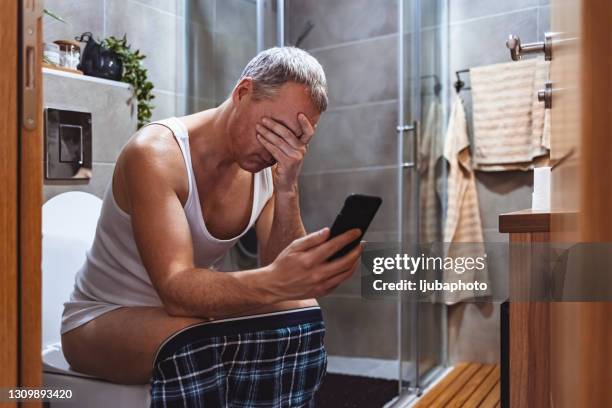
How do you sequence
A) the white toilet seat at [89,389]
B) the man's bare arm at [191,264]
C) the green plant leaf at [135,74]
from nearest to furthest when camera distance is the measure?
the man's bare arm at [191,264], the white toilet seat at [89,389], the green plant leaf at [135,74]

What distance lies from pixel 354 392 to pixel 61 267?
125cm

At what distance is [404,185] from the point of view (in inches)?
90.4

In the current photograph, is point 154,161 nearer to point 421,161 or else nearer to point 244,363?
point 244,363

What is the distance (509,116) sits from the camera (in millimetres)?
2492

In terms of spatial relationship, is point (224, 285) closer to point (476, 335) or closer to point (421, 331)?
point (421, 331)

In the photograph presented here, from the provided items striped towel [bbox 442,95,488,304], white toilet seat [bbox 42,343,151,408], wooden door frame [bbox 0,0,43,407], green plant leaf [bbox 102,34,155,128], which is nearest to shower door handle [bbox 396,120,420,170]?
striped towel [bbox 442,95,488,304]

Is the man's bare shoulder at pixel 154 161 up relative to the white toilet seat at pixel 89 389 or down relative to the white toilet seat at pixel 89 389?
up

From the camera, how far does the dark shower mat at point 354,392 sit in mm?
2133

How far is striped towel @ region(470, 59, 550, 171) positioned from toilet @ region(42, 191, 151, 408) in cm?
164

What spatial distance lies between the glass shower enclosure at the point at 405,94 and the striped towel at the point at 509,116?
17 centimetres

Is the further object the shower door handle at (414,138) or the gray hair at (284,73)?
the shower door handle at (414,138)

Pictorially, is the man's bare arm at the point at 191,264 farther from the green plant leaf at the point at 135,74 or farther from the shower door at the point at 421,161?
the shower door at the point at 421,161

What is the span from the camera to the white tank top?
116cm

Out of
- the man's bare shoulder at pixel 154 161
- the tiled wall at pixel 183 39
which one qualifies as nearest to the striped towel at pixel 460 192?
the tiled wall at pixel 183 39
